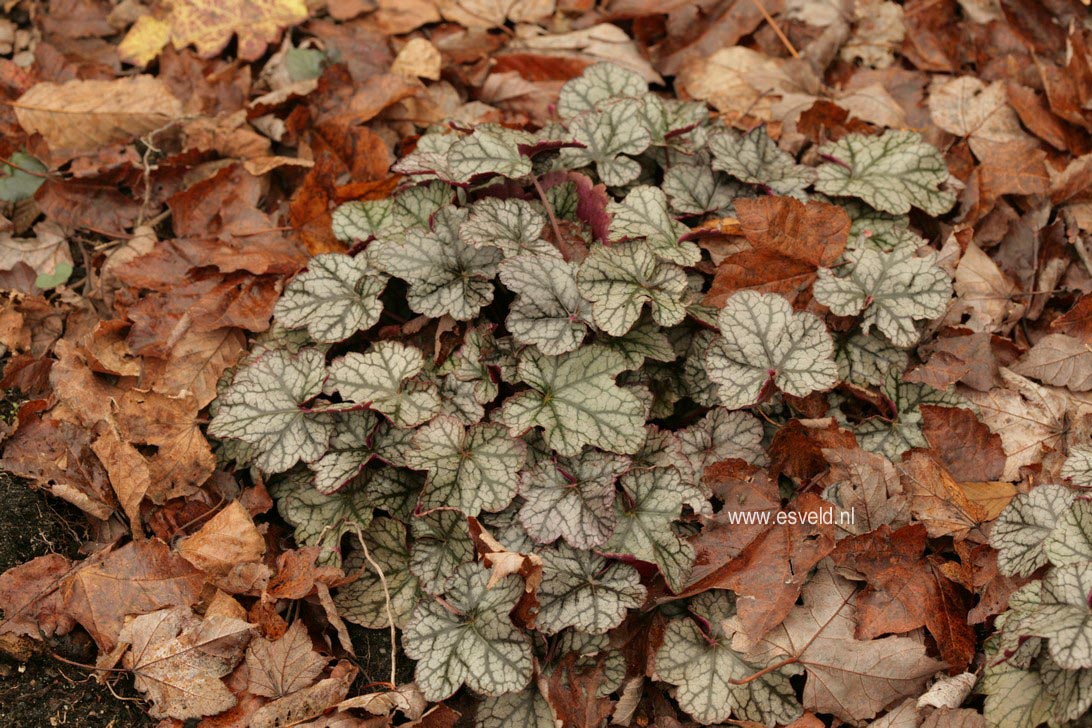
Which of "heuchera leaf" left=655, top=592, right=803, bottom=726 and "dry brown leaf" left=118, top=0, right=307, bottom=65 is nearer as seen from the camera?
"heuchera leaf" left=655, top=592, right=803, bottom=726

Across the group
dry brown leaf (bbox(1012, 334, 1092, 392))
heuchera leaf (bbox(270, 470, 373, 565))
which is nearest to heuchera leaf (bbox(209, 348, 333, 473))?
heuchera leaf (bbox(270, 470, 373, 565))

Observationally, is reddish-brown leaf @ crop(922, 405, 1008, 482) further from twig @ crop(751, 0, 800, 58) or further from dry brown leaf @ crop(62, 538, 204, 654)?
dry brown leaf @ crop(62, 538, 204, 654)

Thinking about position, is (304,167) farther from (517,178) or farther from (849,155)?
(849,155)

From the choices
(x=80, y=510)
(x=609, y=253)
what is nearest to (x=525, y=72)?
(x=609, y=253)

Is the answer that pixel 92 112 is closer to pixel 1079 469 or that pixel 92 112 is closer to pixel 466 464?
pixel 466 464

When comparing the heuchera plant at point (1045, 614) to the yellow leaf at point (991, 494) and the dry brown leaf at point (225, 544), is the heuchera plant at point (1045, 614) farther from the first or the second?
the dry brown leaf at point (225, 544)
